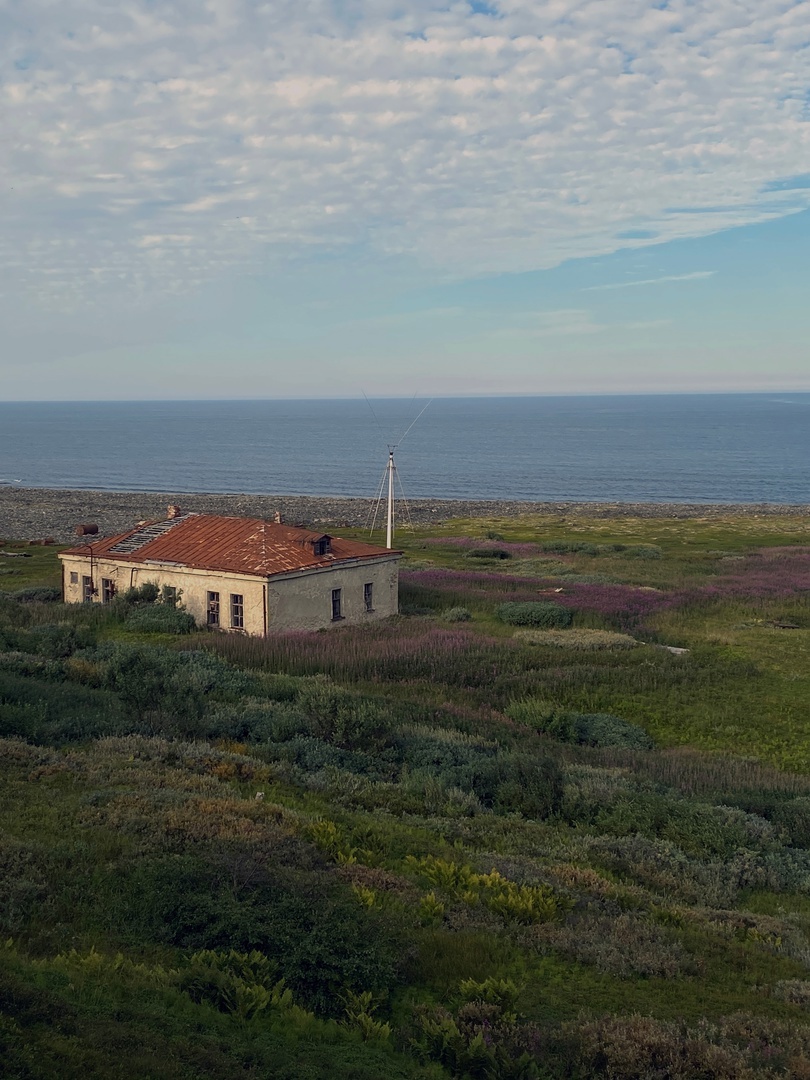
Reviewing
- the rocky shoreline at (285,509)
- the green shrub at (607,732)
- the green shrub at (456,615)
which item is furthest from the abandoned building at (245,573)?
the rocky shoreline at (285,509)

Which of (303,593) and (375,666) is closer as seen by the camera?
(375,666)

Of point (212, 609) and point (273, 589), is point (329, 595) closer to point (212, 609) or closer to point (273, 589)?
point (273, 589)

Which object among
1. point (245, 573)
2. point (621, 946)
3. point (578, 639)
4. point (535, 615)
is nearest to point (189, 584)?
point (245, 573)

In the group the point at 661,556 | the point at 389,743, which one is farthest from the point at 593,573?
the point at 389,743

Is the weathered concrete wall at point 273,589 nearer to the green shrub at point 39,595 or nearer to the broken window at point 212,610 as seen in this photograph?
the broken window at point 212,610

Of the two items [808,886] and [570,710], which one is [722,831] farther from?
[570,710]

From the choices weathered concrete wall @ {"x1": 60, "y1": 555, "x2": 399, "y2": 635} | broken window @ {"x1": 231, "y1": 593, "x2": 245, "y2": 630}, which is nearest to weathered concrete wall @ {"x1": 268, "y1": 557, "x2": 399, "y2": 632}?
weathered concrete wall @ {"x1": 60, "y1": 555, "x2": 399, "y2": 635}
